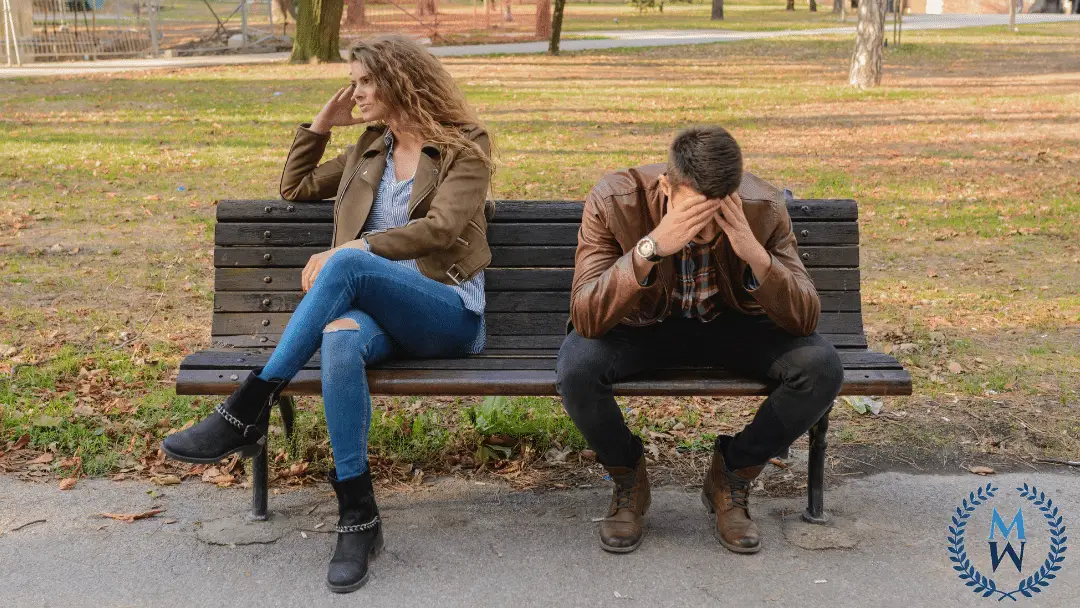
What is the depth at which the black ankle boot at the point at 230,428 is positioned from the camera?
3592mm

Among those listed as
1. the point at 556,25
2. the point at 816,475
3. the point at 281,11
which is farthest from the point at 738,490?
the point at 281,11

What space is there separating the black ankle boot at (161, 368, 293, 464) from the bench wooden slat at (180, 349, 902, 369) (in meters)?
0.24

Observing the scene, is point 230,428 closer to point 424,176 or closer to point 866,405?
point 424,176

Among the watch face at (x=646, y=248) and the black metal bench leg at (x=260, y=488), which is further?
the black metal bench leg at (x=260, y=488)

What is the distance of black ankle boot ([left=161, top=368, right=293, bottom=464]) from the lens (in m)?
3.59

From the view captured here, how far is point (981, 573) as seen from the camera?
139 inches

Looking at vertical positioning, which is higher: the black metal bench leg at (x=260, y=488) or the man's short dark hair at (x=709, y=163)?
the man's short dark hair at (x=709, y=163)

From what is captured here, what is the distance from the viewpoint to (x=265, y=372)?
143 inches

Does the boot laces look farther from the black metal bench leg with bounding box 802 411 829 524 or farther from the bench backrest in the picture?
the bench backrest

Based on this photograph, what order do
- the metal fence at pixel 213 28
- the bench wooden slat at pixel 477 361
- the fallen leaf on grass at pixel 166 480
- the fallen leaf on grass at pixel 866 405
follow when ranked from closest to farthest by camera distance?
the bench wooden slat at pixel 477 361
the fallen leaf on grass at pixel 166 480
the fallen leaf on grass at pixel 866 405
the metal fence at pixel 213 28

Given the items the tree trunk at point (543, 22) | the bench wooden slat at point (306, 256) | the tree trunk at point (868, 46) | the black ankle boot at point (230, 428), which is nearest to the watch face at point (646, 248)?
the bench wooden slat at point (306, 256)

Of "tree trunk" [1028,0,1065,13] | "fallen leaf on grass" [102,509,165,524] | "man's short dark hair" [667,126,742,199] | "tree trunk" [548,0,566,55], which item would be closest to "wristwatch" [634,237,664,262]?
"man's short dark hair" [667,126,742,199]

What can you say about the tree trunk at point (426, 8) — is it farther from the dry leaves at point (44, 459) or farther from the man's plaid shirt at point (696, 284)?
the man's plaid shirt at point (696, 284)

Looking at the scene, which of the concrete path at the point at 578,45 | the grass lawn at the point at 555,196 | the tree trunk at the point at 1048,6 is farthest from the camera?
the tree trunk at the point at 1048,6
